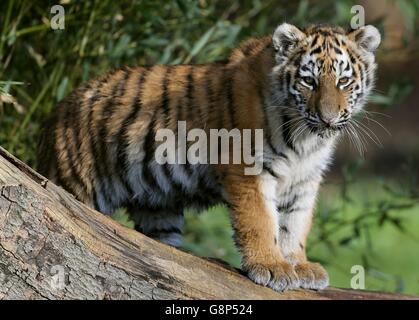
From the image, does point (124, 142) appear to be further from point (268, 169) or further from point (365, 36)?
point (365, 36)

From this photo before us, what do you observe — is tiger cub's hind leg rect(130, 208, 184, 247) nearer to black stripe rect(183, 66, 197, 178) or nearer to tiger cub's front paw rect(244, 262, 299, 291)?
black stripe rect(183, 66, 197, 178)

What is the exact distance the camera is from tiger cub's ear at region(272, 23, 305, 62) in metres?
3.21

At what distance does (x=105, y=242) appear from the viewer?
8.98ft

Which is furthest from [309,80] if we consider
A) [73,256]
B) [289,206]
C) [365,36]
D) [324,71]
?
[73,256]

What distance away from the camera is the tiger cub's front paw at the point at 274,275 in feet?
10.0

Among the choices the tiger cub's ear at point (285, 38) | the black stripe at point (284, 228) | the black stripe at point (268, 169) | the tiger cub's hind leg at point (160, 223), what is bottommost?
the tiger cub's hind leg at point (160, 223)

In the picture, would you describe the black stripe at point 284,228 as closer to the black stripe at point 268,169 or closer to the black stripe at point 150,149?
the black stripe at point 268,169

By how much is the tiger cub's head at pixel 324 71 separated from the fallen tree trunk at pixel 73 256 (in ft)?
2.12

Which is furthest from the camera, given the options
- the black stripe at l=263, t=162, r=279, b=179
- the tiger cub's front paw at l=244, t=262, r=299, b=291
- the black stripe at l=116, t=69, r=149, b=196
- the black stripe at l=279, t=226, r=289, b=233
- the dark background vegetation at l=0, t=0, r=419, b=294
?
the dark background vegetation at l=0, t=0, r=419, b=294

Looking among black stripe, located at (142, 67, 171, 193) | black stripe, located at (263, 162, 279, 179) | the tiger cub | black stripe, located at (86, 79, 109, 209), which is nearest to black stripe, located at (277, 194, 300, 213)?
the tiger cub

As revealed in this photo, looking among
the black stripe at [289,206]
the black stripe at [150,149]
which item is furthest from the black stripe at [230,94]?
the black stripe at [289,206]

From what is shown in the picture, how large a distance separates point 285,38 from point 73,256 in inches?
43.7
